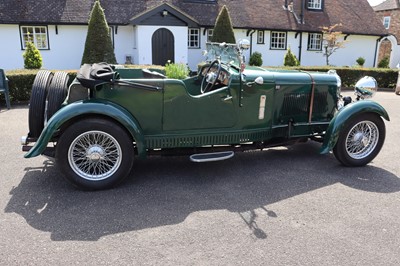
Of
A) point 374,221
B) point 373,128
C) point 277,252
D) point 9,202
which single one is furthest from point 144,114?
point 373,128

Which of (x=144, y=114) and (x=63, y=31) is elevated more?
(x=63, y=31)

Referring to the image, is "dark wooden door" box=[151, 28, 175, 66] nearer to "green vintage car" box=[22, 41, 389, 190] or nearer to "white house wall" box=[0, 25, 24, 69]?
"white house wall" box=[0, 25, 24, 69]

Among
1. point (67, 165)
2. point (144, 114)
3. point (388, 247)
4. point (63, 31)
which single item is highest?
point (63, 31)

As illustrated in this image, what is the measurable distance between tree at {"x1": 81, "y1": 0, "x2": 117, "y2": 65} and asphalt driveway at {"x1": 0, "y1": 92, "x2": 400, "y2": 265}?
11.1m

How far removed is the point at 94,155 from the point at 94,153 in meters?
0.02

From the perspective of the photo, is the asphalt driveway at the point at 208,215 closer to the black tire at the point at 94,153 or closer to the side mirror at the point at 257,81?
the black tire at the point at 94,153

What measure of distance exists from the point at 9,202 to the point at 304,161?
3.94 m

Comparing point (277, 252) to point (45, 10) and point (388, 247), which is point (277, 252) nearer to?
point (388, 247)

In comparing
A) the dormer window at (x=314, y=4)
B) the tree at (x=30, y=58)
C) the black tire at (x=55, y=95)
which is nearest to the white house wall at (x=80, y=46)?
the tree at (x=30, y=58)

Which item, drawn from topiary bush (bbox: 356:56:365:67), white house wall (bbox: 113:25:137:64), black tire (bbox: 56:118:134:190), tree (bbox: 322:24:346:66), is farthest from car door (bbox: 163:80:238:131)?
topiary bush (bbox: 356:56:365:67)

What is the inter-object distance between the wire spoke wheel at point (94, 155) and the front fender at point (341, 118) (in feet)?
9.07

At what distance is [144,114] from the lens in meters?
4.37

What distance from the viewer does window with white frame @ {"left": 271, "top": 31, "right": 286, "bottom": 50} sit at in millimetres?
20969

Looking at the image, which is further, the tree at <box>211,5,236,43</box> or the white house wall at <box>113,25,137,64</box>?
the white house wall at <box>113,25,137,64</box>
